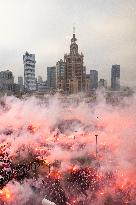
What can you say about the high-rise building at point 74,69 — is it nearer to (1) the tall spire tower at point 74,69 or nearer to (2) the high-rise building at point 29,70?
(1) the tall spire tower at point 74,69

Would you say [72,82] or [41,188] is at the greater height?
[72,82]

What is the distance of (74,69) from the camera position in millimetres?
119312

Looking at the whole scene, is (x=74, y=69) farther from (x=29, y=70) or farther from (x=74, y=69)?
(x=29, y=70)

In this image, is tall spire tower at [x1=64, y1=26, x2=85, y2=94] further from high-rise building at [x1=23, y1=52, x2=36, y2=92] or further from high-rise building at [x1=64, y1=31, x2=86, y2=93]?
high-rise building at [x1=23, y1=52, x2=36, y2=92]

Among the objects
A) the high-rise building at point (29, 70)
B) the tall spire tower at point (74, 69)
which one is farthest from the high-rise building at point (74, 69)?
the high-rise building at point (29, 70)

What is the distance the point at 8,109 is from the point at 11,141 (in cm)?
1343

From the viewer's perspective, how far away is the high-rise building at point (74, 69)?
118125mm

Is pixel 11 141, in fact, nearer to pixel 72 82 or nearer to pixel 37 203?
pixel 37 203

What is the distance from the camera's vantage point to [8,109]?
50312mm

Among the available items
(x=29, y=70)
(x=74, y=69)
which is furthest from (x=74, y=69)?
(x=29, y=70)

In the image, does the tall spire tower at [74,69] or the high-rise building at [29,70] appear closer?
the tall spire tower at [74,69]

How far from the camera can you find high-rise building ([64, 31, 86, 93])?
388ft

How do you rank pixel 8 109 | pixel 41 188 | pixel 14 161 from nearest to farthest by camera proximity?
pixel 41 188
pixel 14 161
pixel 8 109

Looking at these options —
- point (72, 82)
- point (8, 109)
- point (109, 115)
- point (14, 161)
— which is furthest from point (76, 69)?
point (14, 161)
